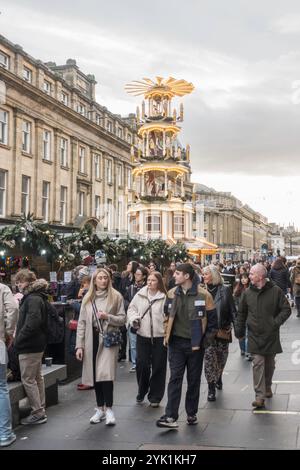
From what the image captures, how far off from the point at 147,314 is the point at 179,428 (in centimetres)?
168

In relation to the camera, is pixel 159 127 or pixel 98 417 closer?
pixel 98 417

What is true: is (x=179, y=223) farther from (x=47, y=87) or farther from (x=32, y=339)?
(x=32, y=339)

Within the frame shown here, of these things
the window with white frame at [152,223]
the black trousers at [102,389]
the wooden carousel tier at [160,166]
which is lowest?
the black trousers at [102,389]

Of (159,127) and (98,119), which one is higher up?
(98,119)

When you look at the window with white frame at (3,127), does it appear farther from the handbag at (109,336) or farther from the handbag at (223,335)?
the handbag at (109,336)

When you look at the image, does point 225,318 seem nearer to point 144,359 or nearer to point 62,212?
point 144,359

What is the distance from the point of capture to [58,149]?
35938mm

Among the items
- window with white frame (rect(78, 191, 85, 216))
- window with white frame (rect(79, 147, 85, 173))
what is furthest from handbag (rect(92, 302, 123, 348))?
window with white frame (rect(79, 147, 85, 173))

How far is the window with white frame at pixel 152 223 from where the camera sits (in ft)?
99.3

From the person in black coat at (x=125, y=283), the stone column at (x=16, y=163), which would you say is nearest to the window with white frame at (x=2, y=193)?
the stone column at (x=16, y=163)

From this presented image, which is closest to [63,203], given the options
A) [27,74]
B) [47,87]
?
[47,87]

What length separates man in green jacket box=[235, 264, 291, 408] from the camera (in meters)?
6.57

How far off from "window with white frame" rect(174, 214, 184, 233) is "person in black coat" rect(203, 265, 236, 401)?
75.3 ft

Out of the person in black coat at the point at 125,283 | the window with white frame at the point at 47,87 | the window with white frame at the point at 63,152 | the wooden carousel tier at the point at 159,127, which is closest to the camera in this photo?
the person in black coat at the point at 125,283
